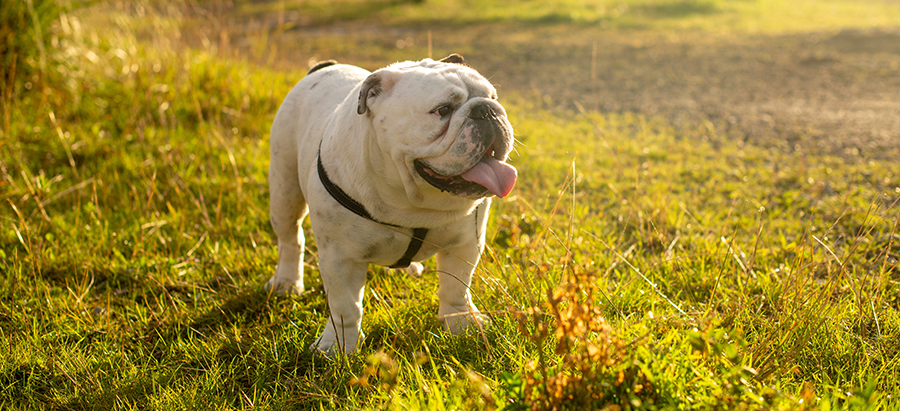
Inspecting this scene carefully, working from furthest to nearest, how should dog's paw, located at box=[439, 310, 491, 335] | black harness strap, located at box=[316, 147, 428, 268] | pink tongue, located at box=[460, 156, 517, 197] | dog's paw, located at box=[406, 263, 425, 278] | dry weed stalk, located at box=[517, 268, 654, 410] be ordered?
dog's paw, located at box=[406, 263, 425, 278]
dog's paw, located at box=[439, 310, 491, 335]
black harness strap, located at box=[316, 147, 428, 268]
pink tongue, located at box=[460, 156, 517, 197]
dry weed stalk, located at box=[517, 268, 654, 410]

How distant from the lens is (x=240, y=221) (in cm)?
438

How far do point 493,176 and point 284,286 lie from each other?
184 cm

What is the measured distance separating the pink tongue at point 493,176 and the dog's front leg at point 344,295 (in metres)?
0.83

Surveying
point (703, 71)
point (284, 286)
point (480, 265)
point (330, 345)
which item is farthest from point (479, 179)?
point (703, 71)

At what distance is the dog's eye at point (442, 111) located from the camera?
7.72 ft

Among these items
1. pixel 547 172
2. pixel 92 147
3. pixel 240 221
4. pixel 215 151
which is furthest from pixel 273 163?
pixel 92 147

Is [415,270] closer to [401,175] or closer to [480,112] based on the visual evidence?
[401,175]

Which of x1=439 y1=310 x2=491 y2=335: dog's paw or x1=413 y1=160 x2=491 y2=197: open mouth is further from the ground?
x1=413 y1=160 x2=491 y2=197: open mouth

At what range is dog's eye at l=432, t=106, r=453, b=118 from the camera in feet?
7.72

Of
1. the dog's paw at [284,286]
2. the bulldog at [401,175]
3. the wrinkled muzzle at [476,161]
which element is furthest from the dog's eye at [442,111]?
the dog's paw at [284,286]

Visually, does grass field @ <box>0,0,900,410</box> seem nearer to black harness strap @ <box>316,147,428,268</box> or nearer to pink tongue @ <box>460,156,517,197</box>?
pink tongue @ <box>460,156,517,197</box>

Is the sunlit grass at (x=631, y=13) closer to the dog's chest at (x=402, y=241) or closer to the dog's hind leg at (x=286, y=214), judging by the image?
the dog's hind leg at (x=286, y=214)

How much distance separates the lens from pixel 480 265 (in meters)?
3.24

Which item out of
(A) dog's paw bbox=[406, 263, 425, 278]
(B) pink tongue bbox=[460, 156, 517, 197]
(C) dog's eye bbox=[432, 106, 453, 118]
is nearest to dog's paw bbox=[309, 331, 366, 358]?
(A) dog's paw bbox=[406, 263, 425, 278]
